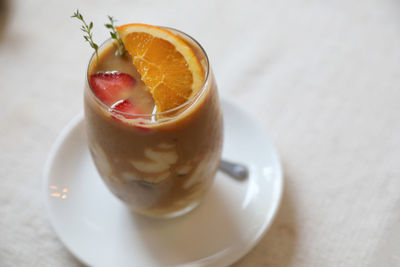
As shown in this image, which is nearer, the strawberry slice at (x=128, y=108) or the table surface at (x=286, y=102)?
the strawberry slice at (x=128, y=108)

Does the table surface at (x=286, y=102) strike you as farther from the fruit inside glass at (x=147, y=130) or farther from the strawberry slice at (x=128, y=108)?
the strawberry slice at (x=128, y=108)

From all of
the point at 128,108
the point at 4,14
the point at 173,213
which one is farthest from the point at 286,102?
the point at 4,14

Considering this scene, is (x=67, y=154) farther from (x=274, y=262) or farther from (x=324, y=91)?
(x=324, y=91)

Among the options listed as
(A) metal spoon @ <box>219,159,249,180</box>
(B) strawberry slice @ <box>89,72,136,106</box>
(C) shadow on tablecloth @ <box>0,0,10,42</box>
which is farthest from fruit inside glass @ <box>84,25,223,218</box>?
(C) shadow on tablecloth @ <box>0,0,10,42</box>

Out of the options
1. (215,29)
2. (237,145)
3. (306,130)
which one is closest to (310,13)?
(215,29)

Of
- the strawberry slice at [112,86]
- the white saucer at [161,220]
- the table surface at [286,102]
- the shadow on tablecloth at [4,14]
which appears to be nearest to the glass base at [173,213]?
the white saucer at [161,220]

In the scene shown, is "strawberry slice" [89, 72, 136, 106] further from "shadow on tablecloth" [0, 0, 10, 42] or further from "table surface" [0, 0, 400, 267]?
"shadow on tablecloth" [0, 0, 10, 42]
